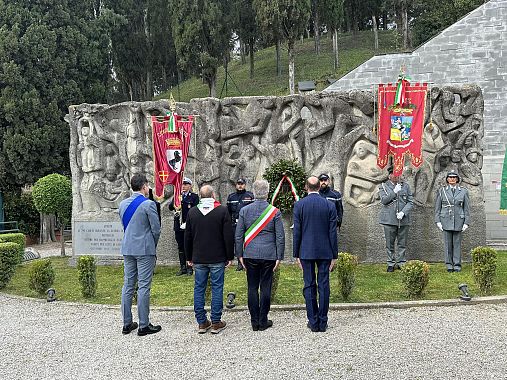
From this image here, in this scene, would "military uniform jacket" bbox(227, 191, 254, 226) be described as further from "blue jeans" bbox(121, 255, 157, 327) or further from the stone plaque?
"blue jeans" bbox(121, 255, 157, 327)

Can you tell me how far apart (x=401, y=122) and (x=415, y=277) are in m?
4.07

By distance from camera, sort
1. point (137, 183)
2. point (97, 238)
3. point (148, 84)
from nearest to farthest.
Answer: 1. point (137, 183)
2. point (97, 238)
3. point (148, 84)

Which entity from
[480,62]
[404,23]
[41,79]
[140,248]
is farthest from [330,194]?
[404,23]

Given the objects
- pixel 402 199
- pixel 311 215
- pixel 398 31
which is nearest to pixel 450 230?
pixel 402 199

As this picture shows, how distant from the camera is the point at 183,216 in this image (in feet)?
35.3

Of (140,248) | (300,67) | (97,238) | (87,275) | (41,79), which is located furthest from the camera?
(300,67)

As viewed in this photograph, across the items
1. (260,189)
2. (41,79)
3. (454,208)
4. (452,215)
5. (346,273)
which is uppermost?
(41,79)

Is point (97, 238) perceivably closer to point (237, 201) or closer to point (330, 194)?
point (237, 201)

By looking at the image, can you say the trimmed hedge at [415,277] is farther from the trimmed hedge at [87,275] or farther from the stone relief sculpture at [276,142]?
the trimmed hedge at [87,275]

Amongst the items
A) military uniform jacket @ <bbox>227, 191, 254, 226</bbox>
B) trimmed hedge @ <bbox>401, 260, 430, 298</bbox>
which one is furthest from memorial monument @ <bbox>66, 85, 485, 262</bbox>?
trimmed hedge @ <bbox>401, 260, 430, 298</bbox>

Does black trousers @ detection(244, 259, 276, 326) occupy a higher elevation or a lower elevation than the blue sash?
lower

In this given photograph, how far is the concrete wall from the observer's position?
15.7m

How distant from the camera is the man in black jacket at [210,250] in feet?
21.7

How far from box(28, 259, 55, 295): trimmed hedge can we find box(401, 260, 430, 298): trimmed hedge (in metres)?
5.74
